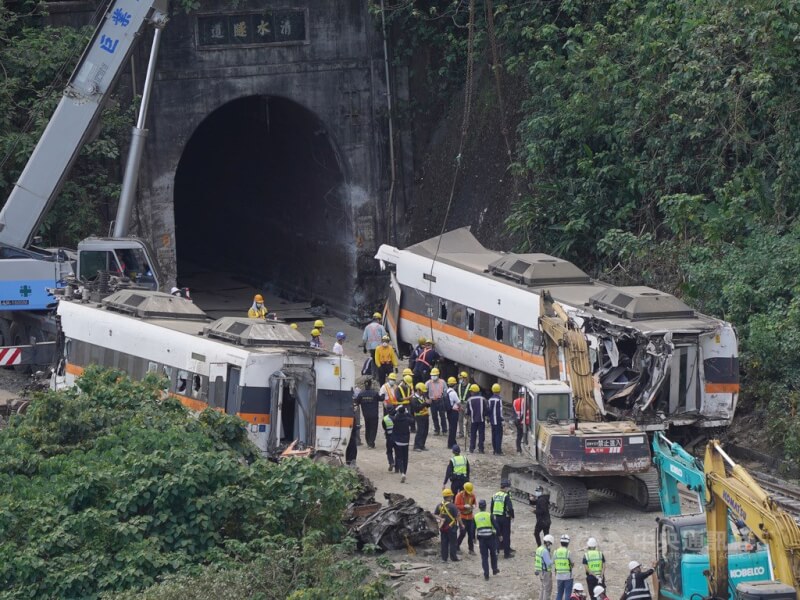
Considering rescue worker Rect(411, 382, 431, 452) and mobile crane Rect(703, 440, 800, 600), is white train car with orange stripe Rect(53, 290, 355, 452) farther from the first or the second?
mobile crane Rect(703, 440, 800, 600)

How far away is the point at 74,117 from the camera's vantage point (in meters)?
33.9

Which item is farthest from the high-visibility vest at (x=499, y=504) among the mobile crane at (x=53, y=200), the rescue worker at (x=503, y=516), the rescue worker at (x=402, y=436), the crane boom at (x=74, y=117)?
the crane boom at (x=74, y=117)

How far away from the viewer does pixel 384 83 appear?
41031mm

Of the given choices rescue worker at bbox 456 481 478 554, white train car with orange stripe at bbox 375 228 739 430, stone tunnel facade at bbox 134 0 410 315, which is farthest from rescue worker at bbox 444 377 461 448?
stone tunnel facade at bbox 134 0 410 315

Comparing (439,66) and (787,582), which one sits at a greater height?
(439,66)

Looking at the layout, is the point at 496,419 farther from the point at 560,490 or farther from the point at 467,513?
the point at 467,513

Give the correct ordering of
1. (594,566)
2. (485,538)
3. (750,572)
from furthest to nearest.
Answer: (485,538), (594,566), (750,572)

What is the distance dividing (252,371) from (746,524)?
30.9 feet

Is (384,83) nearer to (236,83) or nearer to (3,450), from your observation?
(236,83)

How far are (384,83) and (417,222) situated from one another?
12.5 feet

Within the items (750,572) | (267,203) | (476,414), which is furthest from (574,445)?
(267,203)

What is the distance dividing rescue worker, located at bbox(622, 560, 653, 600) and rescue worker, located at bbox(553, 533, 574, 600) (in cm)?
120

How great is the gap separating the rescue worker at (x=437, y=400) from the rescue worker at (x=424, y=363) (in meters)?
1.53

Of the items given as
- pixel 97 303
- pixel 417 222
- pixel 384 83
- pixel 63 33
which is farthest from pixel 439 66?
pixel 97 303
